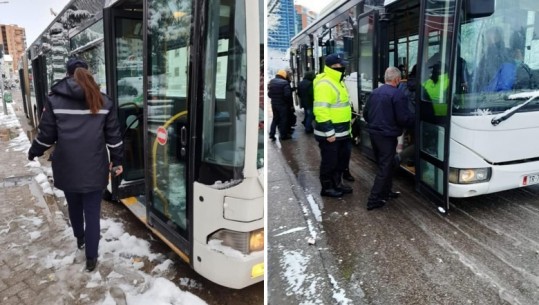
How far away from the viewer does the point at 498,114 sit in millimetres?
3953

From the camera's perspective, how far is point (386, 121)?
441cm

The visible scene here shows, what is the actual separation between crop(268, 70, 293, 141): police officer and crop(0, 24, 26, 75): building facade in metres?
5.48

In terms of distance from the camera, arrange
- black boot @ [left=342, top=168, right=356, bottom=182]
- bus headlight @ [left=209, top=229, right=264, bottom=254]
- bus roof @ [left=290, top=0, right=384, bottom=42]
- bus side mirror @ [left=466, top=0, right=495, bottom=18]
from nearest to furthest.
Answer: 1. bus headlight @ [left=209, top=229, right=264, bottom=254]
2. bus side mirror @ [left=466, top=0, right=495, bottom=18]
3. black boot @ [left=342, top=168, right=356, bottom=182]
4. bus roof @ [left=290, top=0, right=384, bottom=42]

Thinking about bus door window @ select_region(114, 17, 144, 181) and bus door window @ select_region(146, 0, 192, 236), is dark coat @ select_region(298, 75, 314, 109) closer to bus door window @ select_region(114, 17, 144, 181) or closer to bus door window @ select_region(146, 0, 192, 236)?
bus door window @ select_region(114, 17, 144, 181)

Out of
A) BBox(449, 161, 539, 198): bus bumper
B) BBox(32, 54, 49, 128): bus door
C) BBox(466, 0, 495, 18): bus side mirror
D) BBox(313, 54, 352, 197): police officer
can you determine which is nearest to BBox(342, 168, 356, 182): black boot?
BBox(313, 54, 352, 197): police officer

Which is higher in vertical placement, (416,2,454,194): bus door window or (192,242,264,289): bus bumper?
(416,2,454,194): bus door window

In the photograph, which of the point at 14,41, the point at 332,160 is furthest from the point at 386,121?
the point at 14,41

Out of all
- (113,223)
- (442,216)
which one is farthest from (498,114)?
(113,223)

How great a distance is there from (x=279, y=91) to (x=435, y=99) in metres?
4.90

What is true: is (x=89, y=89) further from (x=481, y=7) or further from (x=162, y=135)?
(x=481, y=7)

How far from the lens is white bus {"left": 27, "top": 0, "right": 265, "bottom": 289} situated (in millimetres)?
2467

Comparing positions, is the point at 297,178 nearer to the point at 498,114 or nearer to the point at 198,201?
the point at 498,114

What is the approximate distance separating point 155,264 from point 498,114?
3520 mm

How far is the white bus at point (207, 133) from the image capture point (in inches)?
97.1
